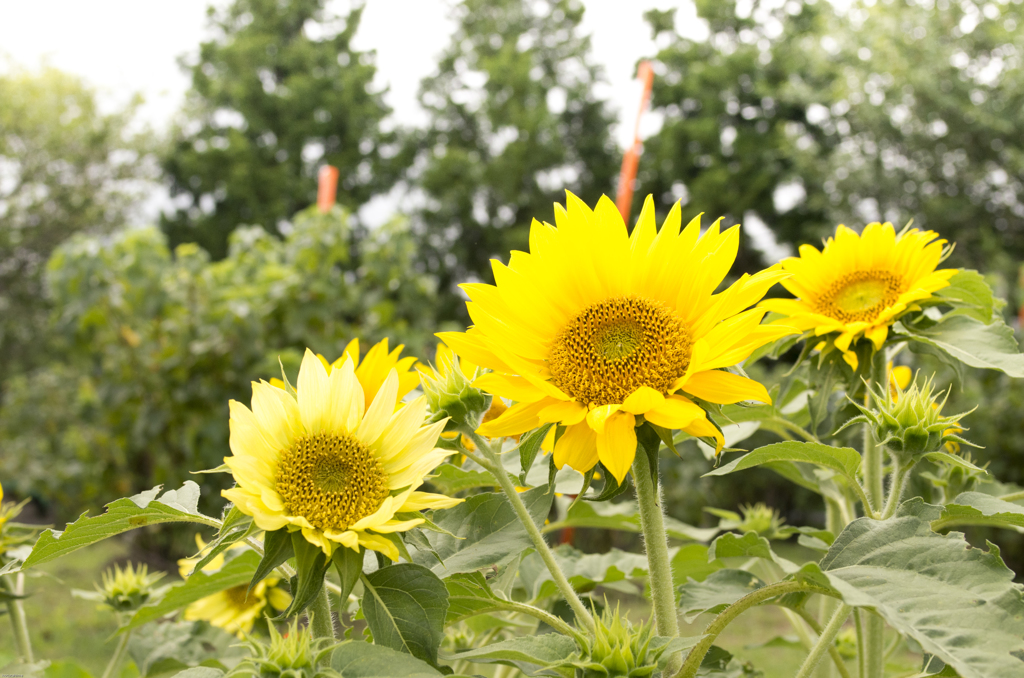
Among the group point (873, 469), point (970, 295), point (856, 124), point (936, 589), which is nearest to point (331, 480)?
point (936, 589)

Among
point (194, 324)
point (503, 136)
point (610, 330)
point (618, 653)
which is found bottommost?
point (618, 653)

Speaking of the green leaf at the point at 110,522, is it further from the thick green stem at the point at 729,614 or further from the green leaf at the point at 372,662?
the thick green stem at the point at 729,614

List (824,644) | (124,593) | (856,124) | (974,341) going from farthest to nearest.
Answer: (856,124), (124,593), (974,341), (824,644)

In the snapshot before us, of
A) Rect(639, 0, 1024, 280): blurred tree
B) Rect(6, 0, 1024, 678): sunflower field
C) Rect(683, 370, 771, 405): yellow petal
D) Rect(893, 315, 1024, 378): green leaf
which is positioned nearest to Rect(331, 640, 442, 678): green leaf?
Rect(6, 0, 1024, 678): sunflower field

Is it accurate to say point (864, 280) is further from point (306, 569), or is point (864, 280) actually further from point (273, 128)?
point (273, 128)

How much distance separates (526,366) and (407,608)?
0.56 ft

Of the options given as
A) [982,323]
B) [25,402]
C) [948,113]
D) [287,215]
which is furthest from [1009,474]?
[287,215]

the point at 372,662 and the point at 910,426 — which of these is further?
the point at 910,426

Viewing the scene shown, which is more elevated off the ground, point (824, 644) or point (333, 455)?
point (333, 455)

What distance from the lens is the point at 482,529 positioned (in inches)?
22.4

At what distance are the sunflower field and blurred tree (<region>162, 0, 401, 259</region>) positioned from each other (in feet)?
0.25

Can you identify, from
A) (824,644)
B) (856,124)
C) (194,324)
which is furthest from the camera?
(856,124)

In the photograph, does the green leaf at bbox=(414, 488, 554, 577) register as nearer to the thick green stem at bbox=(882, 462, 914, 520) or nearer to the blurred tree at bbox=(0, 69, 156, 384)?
the thick green stem at bbox=(882, 462, 914, 520)

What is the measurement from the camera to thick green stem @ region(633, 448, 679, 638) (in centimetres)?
51
